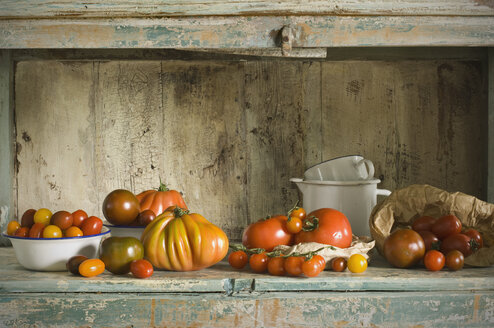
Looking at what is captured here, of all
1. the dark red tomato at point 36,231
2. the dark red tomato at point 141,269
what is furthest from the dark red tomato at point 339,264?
the dark red tomato at point 36,231

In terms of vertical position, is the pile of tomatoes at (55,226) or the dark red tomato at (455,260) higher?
the pile of tomatoes at (55,226)

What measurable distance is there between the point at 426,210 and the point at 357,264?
0.44m

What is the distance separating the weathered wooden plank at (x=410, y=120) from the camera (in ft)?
7.88

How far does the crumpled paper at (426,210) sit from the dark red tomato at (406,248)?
76 millimetres

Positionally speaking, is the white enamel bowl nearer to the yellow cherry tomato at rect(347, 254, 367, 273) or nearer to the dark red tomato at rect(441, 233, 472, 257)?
the yellow cherry tomato at rect(347, 254, 367, 273)

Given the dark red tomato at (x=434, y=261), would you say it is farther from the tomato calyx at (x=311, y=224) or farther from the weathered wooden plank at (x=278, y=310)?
the tomato calyx at (x=311, y=224)

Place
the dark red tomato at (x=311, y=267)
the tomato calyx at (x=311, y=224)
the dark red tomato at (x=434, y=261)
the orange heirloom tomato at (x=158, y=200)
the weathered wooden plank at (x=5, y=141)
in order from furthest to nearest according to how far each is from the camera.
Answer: the weathered wooden plank at (x=5, y=141) → the orange heirloom tomato at (x=158, y=200) → the tomato calyx at (x=311, y=224) → the dark red tomato at (x=434, y=261) → the dark red tomato at (x=311, y=267)

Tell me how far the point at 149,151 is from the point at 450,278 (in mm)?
1399

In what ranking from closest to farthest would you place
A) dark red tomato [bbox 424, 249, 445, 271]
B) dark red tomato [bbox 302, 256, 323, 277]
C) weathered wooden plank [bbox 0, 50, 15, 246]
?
1. dark red tomato [bbox 302, 256, 323, 277]
2. dark red tomato [bbox 424, 249, 445, 271]
3. weathered wooden plank [bbox 0, 50, 15, 246]

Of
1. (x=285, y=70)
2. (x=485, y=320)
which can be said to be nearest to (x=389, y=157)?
(x=285, y=70)

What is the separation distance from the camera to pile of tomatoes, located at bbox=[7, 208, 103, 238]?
168 cm

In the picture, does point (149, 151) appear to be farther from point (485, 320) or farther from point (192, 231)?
point (485, 320)

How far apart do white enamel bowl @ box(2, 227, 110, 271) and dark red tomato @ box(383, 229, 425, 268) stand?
3.19 ft

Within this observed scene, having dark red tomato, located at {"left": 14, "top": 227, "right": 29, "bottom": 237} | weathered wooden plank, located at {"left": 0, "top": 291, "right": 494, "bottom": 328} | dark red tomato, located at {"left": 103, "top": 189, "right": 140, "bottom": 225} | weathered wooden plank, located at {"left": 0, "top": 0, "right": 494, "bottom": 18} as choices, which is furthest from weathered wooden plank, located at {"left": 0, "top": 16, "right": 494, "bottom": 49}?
weathered wooden plank, located at {"left": 0, "top": 291, "right": 494, "bottom": 328}
